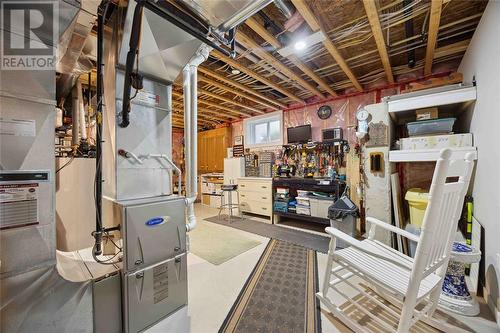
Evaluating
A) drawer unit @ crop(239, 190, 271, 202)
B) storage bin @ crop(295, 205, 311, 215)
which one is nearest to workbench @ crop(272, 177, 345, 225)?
storage bin @ crop(295, 205, 311, 215)

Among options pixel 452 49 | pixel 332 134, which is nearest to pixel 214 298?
pixel 332 134

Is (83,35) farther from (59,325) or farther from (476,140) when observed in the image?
(476,140)

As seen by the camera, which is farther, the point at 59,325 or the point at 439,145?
the point at 439,145

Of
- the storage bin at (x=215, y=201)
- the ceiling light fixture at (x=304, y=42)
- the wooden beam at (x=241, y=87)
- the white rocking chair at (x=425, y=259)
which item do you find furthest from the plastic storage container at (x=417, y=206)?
the storage bin at (x=215, y=201)

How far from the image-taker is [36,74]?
1.03m

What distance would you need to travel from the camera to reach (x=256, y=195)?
14.7 feet

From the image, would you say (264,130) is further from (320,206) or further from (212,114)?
(320,206)

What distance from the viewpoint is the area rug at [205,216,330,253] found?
9.78ft

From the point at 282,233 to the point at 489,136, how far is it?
2793 millimetres

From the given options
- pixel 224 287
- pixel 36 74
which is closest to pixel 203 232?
pixel 224 287

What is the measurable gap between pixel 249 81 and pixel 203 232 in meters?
2.86

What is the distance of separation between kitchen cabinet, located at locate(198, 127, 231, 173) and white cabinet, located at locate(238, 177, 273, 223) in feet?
5.33

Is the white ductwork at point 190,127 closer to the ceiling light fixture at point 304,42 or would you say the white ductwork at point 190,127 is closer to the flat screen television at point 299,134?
the ceiling light fixture at point 304,42

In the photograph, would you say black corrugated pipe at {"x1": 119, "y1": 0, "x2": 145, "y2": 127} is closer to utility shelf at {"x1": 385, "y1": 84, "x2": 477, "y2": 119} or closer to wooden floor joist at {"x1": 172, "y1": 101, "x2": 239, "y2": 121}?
utility shelf at {"x1": 385, "y1": 84, "x2": 477, "y2": 119}
